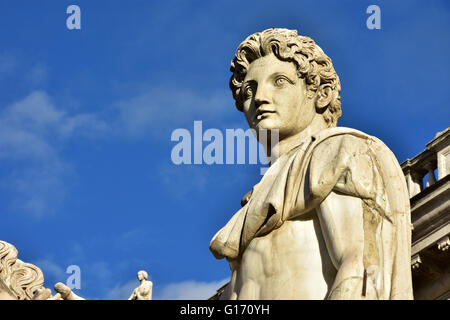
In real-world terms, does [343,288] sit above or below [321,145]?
below

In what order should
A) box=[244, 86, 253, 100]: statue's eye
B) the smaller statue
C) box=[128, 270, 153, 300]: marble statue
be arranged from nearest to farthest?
box=[244, 86, 253, 100]: statue's eye < the smaller statue < box=[128, 270, 153, 300]: marble statue

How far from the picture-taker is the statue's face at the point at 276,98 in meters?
13.3

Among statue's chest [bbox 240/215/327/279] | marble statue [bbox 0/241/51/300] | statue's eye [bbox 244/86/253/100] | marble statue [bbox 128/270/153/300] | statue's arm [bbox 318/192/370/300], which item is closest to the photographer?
statue's arm [bbox 318/192/370/300]

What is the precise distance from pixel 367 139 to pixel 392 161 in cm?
28

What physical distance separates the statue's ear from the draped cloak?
0.62 m

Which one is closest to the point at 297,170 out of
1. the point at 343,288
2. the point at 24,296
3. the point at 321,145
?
the point at 321,145

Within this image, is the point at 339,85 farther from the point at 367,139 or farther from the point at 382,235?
the point at 382,235

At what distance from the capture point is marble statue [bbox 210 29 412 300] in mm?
11984

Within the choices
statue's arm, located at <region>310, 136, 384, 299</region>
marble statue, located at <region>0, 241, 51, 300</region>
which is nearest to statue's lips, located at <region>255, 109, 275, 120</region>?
statue's arm, located at <region>310, 136, 384, 299</region>

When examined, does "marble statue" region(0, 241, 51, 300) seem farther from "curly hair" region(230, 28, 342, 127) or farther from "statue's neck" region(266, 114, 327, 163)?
"statue's neck" region(266, 114, 327, 163)

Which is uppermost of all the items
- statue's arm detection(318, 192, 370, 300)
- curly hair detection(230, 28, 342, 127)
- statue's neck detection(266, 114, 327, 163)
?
curly hair detection(230, 28, 342, 127)

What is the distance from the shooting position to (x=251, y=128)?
44.3 feet

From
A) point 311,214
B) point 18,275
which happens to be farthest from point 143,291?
point 311,214

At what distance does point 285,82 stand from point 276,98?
0.17 m
